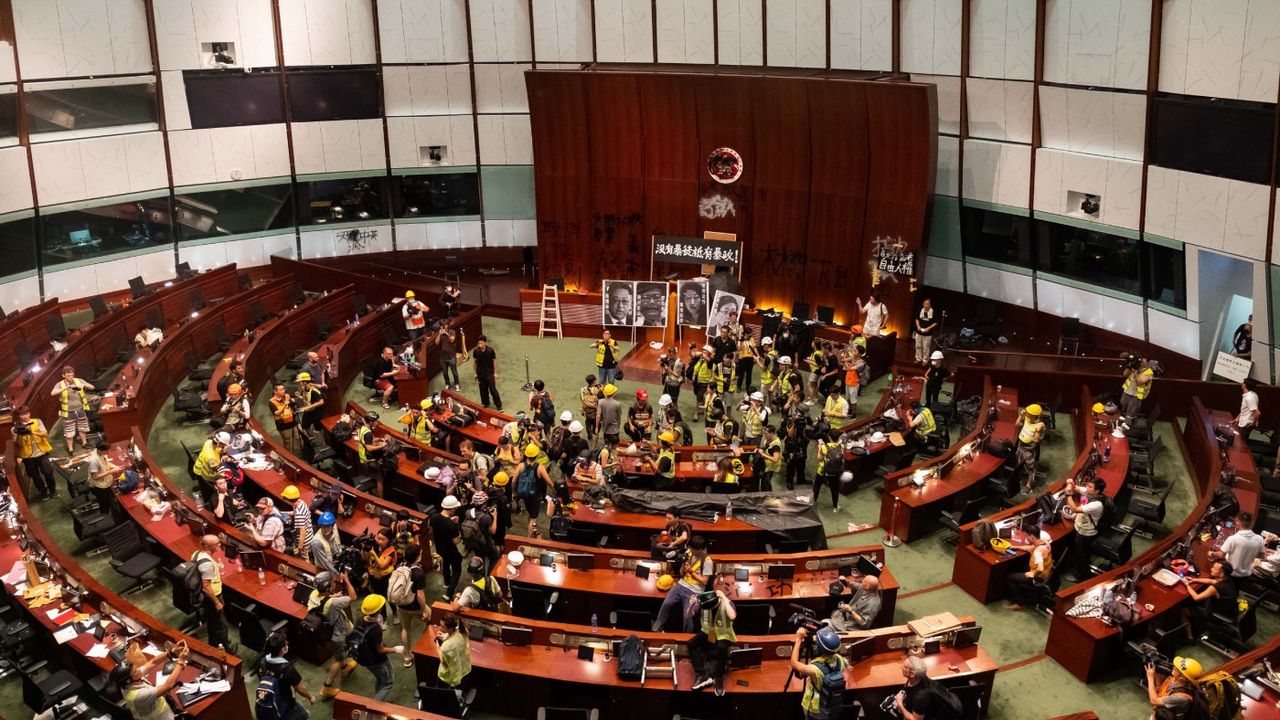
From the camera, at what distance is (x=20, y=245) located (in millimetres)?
22172

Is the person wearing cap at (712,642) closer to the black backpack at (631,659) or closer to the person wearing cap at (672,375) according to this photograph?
the black backpack at (631,659)

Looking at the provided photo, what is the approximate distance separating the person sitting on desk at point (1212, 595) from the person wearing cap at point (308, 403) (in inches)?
545

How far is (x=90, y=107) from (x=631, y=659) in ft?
63.8

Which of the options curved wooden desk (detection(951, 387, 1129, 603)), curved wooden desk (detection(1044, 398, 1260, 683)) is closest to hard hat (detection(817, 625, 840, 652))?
curved wooden desk (detection(1044, 398, 1260, 683))

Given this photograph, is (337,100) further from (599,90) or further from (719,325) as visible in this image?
(719,325)

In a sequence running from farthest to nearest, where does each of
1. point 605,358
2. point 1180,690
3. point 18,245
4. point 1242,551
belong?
point 18,245
point 605,358
point 1242,551
point 1180,690

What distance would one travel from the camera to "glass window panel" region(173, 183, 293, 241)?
24.9 metres

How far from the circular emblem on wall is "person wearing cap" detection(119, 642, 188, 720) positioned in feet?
53.0

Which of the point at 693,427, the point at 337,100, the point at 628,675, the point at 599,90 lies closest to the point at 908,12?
the point at 599,90

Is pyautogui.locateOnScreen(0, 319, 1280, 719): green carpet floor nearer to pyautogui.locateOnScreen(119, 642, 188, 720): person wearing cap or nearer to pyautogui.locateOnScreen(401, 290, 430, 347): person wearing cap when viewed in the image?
pyautogui.locateOnScreen(401, 290, 430, 347): person wearing cap

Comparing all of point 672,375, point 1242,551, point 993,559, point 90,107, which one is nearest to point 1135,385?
point 1242,551

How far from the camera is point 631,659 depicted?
10984 millimetres

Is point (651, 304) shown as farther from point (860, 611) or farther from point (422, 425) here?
point (860, 611)

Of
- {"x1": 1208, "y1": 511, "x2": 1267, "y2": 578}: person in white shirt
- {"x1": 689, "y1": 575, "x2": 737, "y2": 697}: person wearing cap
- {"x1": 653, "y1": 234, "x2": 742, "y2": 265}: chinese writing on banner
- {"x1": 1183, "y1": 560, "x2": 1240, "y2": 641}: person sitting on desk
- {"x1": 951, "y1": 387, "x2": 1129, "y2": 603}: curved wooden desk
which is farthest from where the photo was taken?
{"x1": 653, "y1": 234, "x2": 742, "y2": 265}: chinese writing on banner
